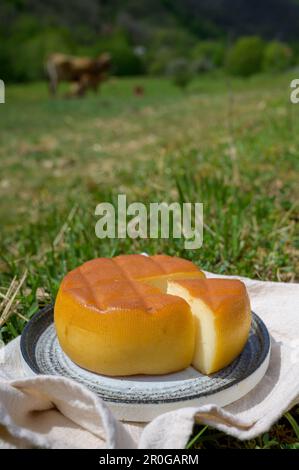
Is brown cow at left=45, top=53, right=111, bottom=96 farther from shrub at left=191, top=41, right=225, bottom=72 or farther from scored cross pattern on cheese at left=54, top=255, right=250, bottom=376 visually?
scored cross pattern on cheese at left=54, top=255, right=250, bottom=376

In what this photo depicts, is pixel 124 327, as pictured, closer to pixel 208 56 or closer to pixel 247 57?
pixel 247 57

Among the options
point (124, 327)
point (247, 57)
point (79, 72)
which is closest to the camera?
point (124, 327)

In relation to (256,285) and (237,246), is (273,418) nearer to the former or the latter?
(256,285)

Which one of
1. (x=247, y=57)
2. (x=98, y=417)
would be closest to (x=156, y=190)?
(x=98, y=417)

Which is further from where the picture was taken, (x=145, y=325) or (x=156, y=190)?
(x=156, y=190)

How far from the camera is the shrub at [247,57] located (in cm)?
1827

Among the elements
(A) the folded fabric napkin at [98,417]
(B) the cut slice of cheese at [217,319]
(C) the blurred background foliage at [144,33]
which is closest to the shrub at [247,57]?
(C) the blurred background foliage at [144,33]

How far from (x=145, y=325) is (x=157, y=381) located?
0.14 meters

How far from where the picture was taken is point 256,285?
6.06ft

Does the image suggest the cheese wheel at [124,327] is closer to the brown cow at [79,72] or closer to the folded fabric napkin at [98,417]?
the folded fabric napkin at [98,417]

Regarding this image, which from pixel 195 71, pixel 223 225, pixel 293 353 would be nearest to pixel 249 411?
pixel 293 353

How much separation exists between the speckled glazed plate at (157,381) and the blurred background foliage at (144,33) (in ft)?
58.1

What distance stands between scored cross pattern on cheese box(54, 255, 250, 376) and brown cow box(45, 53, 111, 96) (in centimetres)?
1702

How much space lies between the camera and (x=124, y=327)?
1.33 metres
